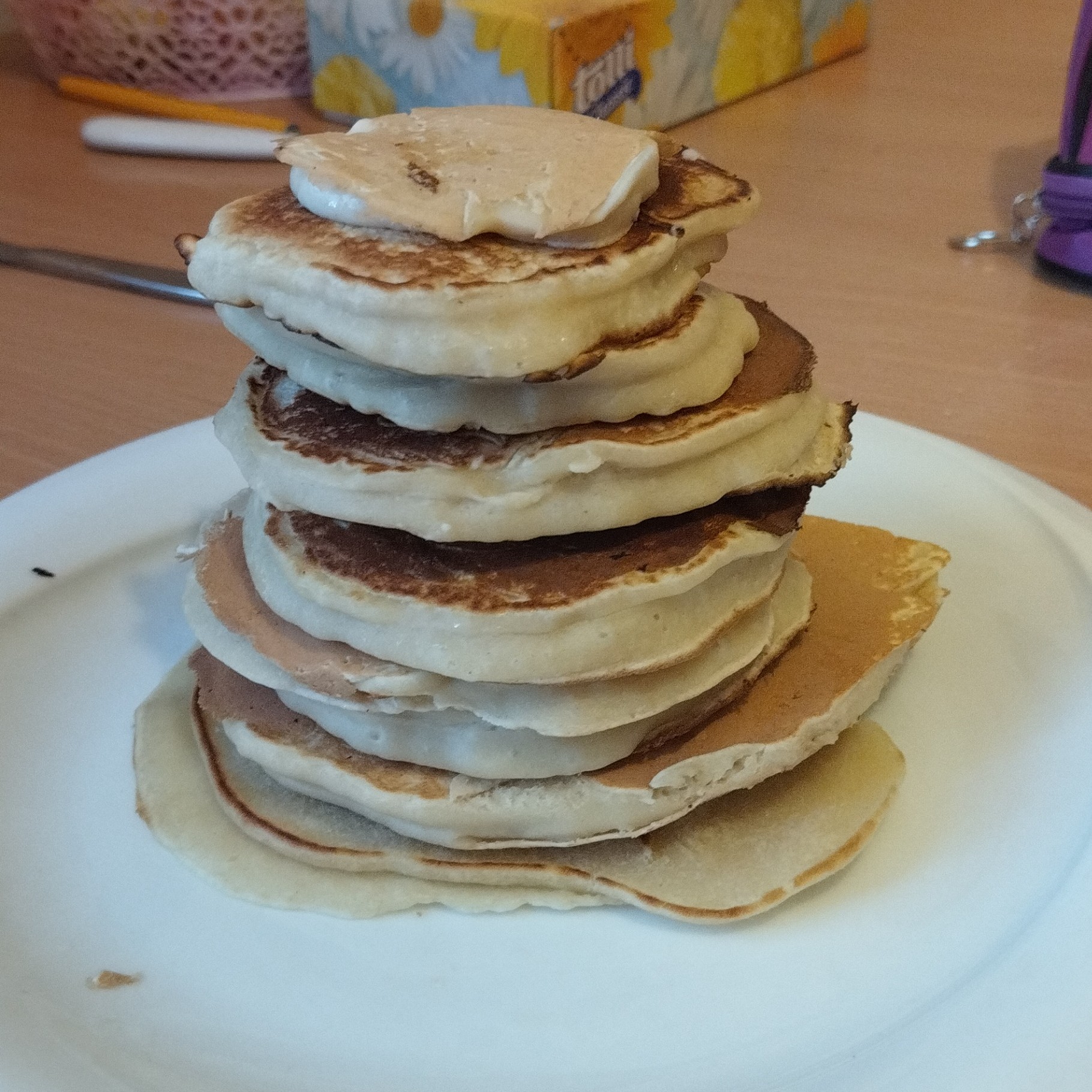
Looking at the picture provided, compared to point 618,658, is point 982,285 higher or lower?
lower

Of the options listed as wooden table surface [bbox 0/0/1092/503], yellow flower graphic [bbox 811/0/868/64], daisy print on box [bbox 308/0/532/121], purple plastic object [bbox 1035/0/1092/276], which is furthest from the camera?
yellow flower graphic [bbox 811/0/868/64]

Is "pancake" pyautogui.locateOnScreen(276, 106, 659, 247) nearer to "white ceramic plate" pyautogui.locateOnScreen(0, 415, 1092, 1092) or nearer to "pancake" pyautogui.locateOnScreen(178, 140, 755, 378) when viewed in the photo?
"pancake" pyautogui.locateOnScreen(178, 140, 755, 378)

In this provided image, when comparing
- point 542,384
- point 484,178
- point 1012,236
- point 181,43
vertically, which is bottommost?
point 1012,236

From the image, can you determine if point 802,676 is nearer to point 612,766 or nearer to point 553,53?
point 612,766

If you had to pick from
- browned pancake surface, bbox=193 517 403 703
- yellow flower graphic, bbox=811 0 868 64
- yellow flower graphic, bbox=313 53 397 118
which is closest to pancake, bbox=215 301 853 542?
browned pancake surface, bbox=193 517 403 703

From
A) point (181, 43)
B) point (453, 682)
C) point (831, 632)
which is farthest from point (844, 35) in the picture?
point (453, 682)

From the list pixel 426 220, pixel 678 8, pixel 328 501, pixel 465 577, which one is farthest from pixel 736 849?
pixel 678 8

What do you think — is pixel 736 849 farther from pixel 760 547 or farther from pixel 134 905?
pixel 134 905

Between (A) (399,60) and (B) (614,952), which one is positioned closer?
(B) (614,952)
